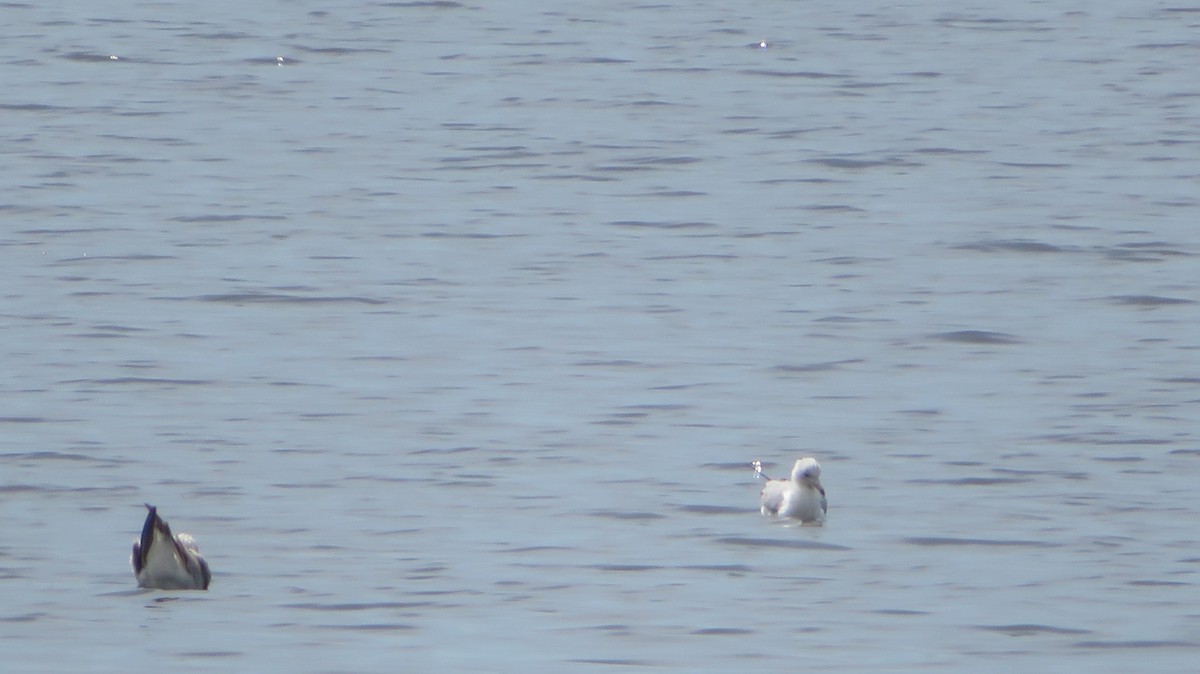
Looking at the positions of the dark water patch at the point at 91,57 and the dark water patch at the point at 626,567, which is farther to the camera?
the dark water patch at the point at 91,57

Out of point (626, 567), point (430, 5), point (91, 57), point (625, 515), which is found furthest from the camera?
point (430, 5)

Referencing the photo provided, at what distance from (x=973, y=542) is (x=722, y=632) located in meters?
1.70

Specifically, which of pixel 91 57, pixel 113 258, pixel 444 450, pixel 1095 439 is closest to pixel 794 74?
pixel 91 57

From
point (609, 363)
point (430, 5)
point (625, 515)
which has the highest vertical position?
point (430, 5)

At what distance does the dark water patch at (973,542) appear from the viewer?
32.8ft

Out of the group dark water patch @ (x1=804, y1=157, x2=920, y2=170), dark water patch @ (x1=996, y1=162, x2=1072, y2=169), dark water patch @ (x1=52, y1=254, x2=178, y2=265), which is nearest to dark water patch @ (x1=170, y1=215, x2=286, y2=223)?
dark water patch @ (x1=52, y1=254, x2=178, y2=265)

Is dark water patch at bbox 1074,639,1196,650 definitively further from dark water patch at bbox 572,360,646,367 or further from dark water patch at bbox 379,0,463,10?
dark water patch at bbox 379,0,463,10

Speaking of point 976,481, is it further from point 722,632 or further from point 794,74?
point 794,74

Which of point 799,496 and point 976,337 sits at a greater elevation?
point 976,337

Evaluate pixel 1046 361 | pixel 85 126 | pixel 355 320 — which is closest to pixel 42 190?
pixel 85 126

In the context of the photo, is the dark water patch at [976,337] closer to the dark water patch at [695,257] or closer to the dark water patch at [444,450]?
the dark water patch at [695,257]

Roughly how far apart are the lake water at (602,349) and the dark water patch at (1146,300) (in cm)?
6

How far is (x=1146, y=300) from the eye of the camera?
15008 millimetres

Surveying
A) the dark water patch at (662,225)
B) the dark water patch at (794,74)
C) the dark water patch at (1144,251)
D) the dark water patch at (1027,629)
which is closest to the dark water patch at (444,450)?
→ the dark water patch at (1027,629)
